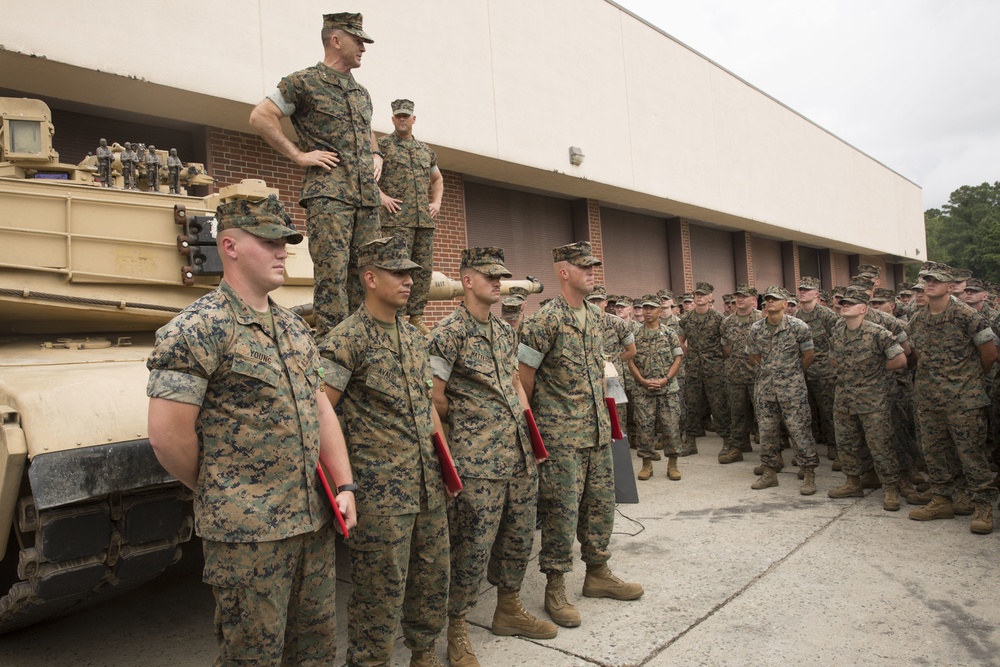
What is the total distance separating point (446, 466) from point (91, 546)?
1540 mm

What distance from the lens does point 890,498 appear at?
6.38 m

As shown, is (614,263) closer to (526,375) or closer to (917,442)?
(917,442)

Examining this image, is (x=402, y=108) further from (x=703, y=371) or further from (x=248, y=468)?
(x=703, y=371)

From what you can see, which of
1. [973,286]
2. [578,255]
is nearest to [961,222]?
[973,286]

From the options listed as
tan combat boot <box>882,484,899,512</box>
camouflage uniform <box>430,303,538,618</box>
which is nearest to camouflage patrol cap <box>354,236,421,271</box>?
camouflage uniform <box>430,303,538,618</box>

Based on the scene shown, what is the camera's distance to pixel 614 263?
53.1 feet

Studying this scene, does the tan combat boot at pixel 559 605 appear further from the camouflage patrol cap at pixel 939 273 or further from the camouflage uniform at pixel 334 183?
the camouflage patrol cap at pixel 939 273

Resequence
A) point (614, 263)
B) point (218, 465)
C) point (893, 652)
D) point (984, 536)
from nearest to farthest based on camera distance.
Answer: point (218, 465) < point (893, 652) < point (984, 536) < point (614, 263)

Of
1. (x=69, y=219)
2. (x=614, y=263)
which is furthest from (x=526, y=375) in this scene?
(x=614, y=263)

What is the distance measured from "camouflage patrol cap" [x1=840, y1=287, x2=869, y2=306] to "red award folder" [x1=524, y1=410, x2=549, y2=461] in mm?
4040

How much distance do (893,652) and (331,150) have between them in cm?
400

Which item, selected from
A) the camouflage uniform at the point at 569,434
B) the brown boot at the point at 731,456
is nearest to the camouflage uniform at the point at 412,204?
the camouflage uniform at the point at 569,434

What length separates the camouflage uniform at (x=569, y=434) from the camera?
4371 mm

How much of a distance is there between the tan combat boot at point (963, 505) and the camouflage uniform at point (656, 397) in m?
2.67
